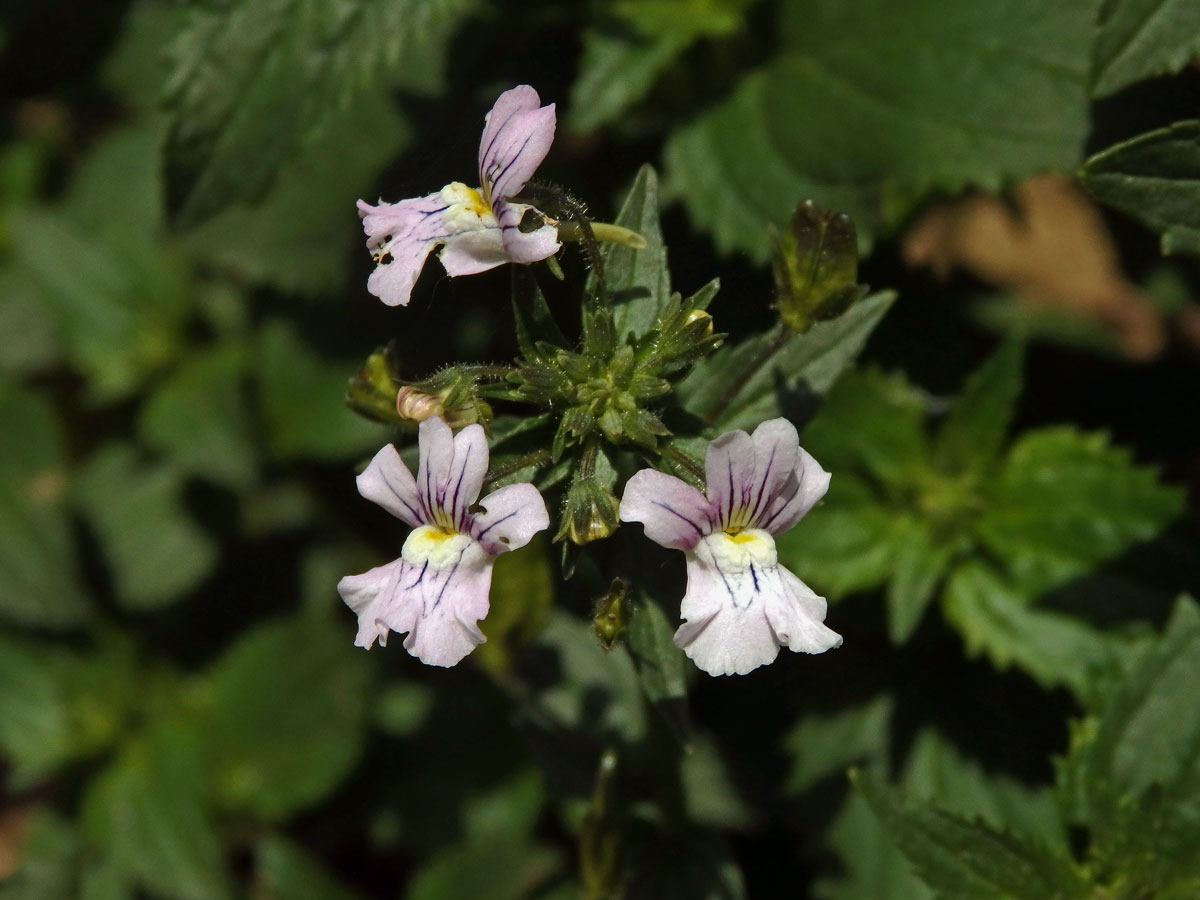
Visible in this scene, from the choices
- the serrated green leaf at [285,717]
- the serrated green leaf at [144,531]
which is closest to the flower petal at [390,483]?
the serrated green leaf at [285,717]

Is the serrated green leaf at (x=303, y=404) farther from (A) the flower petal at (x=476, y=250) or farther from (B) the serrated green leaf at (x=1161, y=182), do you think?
(B) the serrated green leaf at (x=1161, y=182)

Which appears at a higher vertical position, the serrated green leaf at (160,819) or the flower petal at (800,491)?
the flower petal at (800,491)

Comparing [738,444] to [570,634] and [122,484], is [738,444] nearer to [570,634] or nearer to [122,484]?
[570,634]

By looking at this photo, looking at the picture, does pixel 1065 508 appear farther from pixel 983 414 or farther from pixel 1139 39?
pixel 1139 39

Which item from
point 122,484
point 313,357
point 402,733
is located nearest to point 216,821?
point 402,733

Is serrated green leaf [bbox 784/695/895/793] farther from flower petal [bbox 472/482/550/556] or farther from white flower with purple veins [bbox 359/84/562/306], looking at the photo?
white flower with purple veins [bbox 359/84/562/306]

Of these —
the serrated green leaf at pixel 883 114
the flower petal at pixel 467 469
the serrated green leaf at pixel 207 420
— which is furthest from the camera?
the serrated green leaf at pixel 207 420

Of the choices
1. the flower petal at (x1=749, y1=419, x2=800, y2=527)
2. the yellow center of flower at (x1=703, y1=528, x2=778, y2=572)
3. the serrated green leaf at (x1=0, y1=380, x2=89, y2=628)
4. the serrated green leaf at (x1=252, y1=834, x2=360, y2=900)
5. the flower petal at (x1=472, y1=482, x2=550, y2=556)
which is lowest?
the serrated green leaf at (x1=252, y1=834, x2=360, y2=900)

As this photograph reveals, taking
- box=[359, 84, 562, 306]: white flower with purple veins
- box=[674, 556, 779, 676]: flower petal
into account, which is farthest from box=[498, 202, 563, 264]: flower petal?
box=[674, 556, 779, 676]: flower petal
